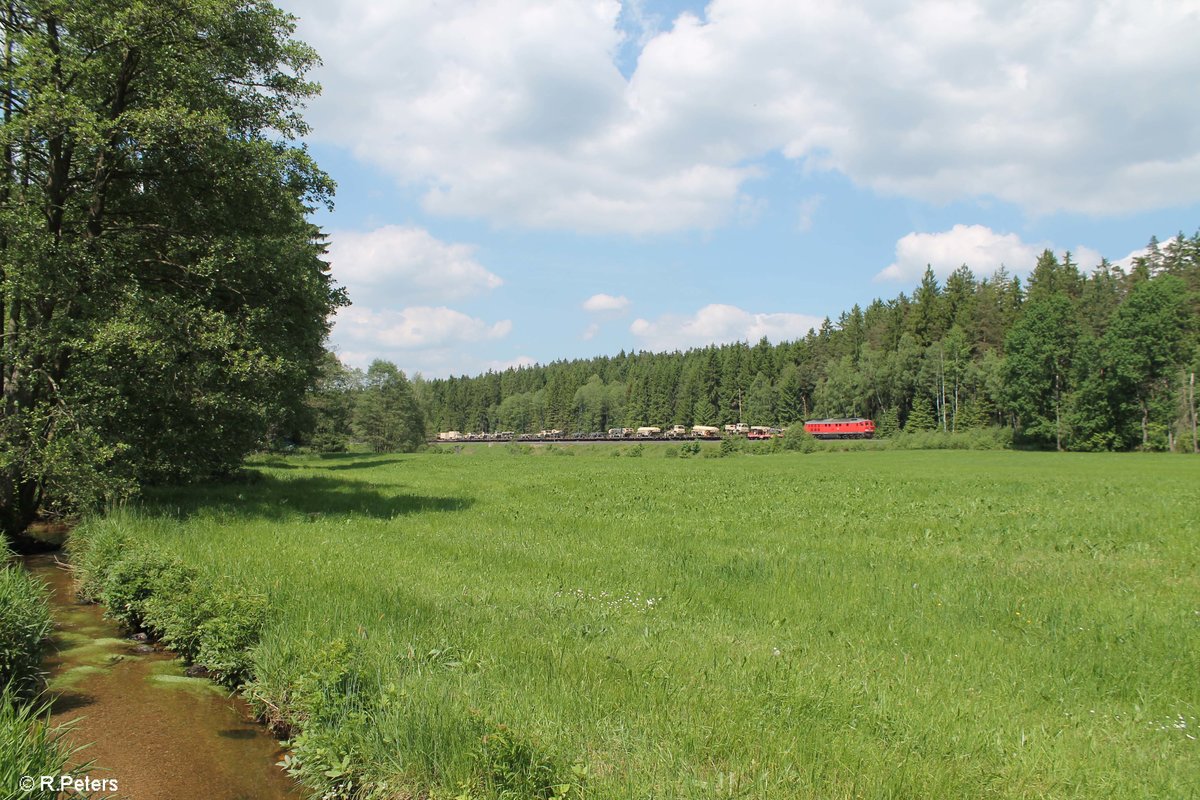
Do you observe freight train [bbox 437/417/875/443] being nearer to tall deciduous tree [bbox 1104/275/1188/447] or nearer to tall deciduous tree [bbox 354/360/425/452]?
tall deciduous tree [bbox 1104/275/1188/447]

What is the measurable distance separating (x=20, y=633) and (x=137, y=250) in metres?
11.8

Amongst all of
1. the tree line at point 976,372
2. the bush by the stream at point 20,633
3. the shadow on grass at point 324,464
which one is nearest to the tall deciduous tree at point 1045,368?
the tree line at point 976,372

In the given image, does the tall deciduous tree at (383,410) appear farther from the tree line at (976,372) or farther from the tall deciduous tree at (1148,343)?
the tall deciduous tree at (1148,343)

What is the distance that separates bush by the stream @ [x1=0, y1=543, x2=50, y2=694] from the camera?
7082 mm

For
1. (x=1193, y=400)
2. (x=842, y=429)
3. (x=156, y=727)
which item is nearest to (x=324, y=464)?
(x=156, y=727)

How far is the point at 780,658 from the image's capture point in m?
6.98

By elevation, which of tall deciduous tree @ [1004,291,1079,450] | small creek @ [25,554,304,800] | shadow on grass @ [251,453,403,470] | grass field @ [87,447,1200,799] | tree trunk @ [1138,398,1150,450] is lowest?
shadow on grass @ [251,453,403,470]

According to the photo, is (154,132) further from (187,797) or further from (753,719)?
(753,719)

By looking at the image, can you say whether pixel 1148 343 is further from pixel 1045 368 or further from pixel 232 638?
pixel 232 638

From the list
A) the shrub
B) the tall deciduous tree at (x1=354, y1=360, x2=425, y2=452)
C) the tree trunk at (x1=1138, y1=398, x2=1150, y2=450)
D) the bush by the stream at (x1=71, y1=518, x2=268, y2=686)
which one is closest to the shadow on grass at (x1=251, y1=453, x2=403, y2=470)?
the tall deciduous tree at (x1=354, y1=360, x2=425, y2=452)

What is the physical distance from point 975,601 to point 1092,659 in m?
2.29

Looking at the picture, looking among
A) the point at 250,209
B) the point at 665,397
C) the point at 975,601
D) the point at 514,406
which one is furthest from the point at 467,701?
the point at 514,406

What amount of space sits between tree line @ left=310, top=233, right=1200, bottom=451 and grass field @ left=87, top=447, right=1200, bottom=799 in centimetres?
4160

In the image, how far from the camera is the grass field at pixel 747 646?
4.84 meters
